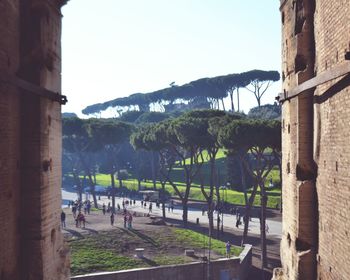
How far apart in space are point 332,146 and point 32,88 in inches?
153

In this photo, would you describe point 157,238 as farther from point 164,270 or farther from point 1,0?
point 1,0

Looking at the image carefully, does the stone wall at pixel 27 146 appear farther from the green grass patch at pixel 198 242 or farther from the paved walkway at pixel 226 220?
the paved walkway at pixel 226 220

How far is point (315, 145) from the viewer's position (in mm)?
6070

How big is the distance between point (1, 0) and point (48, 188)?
8.75 feet

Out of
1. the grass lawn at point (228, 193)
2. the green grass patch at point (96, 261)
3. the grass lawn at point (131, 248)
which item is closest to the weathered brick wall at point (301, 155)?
the green grass patch at point (96, 261)

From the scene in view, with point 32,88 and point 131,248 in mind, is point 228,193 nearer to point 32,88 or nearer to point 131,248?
point 131,248

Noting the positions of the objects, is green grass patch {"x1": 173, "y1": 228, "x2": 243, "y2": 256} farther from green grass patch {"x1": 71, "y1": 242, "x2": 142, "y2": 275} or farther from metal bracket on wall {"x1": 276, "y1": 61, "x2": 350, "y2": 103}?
metal bracket on wall {"x1": 276, "y1": 61, "x2": 350, "y2": 103}

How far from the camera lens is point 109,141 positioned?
1499 inches

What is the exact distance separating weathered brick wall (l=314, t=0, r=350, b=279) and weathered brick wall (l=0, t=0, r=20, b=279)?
3872 mm

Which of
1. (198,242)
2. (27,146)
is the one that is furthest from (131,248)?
(27,146)

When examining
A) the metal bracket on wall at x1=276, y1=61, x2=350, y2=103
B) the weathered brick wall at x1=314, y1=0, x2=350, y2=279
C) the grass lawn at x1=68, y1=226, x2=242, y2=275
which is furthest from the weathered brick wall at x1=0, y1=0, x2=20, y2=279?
the grass lawn at x1=68, y1=226, x2=242, y2=275

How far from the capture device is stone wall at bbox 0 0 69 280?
5.78 meters

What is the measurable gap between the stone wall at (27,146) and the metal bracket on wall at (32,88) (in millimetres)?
24

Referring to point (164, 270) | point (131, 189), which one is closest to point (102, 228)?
point (164, 270)
